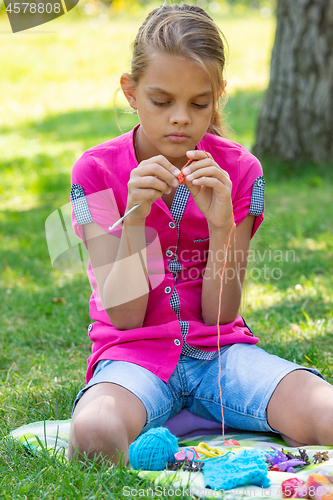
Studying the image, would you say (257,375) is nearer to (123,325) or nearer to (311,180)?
(123,325)

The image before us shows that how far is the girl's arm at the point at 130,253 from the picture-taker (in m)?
1.73

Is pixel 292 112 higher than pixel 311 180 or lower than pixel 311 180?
higher

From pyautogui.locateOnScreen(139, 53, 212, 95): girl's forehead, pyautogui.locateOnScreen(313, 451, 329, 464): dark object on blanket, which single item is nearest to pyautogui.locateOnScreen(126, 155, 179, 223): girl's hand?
pyautogui.locateOnScreen(139, 53, 212, 95): girl's forehead

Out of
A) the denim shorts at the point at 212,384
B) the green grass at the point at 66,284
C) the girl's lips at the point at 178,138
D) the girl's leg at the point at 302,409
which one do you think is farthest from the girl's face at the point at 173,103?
the girl's leg at the point at 302,409

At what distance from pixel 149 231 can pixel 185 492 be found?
89 centimetres

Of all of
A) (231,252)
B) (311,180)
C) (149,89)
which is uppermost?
(149,89)

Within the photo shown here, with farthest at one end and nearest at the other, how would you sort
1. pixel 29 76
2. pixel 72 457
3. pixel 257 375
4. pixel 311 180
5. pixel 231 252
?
1. pixel 29 76
2. pixel 311 180
3. pixel 231 252
4. pixel 257 375
5. pixel 72 457

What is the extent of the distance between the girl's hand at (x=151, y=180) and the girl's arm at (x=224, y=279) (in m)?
0.28

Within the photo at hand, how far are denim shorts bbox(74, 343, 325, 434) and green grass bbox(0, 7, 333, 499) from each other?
11.9 inches

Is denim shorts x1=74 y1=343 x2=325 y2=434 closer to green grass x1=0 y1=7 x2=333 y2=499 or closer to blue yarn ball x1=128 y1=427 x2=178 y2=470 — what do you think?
blue yarn ball x1=128 y1=427 x2=178 y2=470

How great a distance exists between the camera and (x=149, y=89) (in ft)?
5.97

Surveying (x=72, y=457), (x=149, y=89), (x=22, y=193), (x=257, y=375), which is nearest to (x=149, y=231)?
(x=149, y=89)

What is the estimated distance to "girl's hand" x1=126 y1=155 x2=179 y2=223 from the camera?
1710 mm

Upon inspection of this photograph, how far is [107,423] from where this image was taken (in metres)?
1.57
